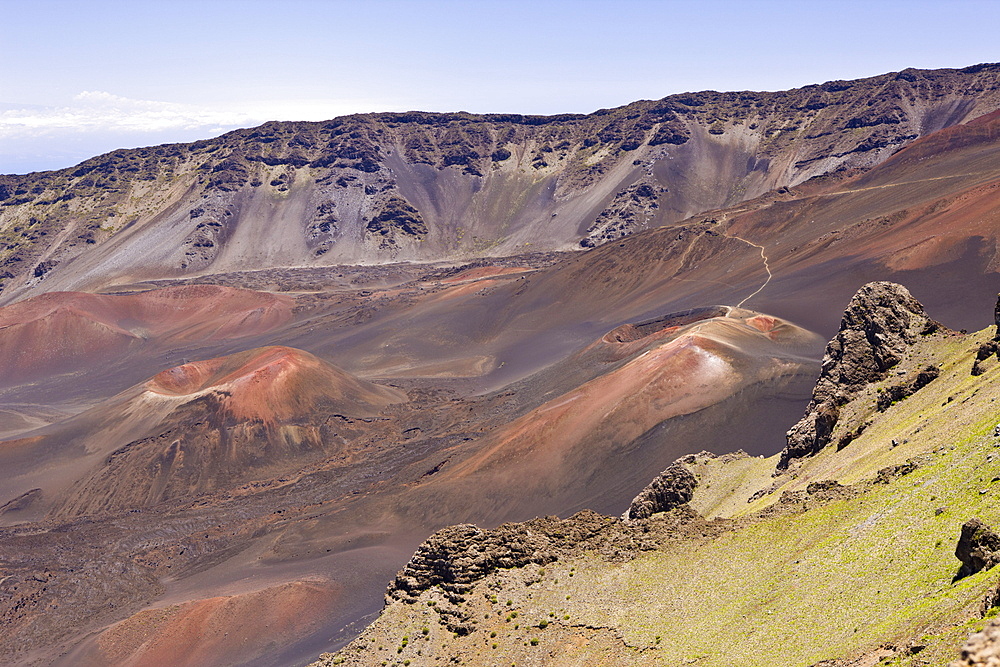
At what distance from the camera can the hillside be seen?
14125mm

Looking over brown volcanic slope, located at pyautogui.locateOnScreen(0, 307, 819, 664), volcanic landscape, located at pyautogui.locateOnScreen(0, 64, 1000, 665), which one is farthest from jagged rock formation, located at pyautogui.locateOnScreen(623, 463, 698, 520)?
brown volcanic slope, located at pyautogui.locateOnScreen(0, 307, 819, 664)

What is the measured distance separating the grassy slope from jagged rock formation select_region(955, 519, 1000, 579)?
31 centimetres

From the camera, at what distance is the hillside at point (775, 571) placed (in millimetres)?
14125

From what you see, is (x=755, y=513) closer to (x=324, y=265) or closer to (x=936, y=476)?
(x=936, y=476)

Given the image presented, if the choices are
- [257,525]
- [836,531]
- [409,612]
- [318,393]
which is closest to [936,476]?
[836,531]

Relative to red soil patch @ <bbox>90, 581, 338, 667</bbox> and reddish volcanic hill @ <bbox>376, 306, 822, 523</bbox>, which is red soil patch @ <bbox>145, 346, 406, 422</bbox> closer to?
reddish volcanic hill @ <bbox>376, 306, 822, 523</bbox>

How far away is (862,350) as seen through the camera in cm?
2902

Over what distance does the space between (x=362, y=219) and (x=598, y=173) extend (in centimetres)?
5641

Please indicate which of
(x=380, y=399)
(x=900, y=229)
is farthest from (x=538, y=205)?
(x=380, y=399)

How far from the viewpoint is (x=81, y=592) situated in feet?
A: 163

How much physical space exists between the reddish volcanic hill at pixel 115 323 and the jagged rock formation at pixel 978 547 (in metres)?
119

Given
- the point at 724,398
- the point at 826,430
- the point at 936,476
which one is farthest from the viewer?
the point at 724,398

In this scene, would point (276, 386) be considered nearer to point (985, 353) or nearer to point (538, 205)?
point (985, 353)

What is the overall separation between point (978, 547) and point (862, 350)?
A: 17.7m
